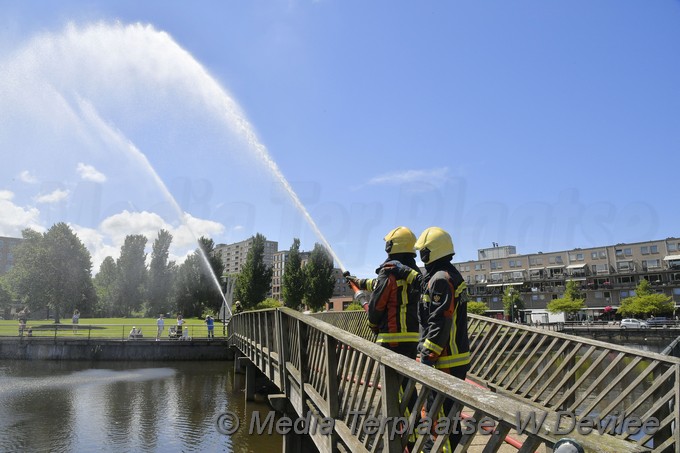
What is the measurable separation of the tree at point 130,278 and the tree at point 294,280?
31.4m

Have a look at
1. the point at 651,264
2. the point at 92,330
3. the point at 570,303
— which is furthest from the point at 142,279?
the point at 651,264

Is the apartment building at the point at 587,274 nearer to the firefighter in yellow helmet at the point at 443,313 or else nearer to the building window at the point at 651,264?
the building window at the point at 651,264

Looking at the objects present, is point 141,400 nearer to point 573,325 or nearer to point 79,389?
point 79,389

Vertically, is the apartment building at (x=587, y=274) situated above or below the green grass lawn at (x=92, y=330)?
above

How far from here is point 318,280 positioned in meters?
71.1

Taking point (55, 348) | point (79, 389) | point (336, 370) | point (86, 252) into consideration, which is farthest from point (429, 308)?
point (86, 252)

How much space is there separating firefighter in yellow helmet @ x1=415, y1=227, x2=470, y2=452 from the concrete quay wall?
28.1 m

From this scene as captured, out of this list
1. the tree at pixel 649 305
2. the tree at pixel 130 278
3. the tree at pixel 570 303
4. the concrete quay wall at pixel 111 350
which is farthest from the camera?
the tree at pixel 130 278

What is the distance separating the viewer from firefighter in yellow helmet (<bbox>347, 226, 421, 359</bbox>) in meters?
5.03

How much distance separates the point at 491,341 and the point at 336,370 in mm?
4442

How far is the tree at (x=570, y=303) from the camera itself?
7225 centimetres

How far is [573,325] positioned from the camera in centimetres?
6256

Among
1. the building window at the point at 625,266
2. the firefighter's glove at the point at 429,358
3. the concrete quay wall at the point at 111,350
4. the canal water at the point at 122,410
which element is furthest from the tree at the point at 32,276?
the building window at the point at 625,266

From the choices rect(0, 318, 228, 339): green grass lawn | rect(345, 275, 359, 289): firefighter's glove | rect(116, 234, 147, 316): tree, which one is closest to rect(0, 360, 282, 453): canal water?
rect(0, 318, 228, 339): green grass lawn
